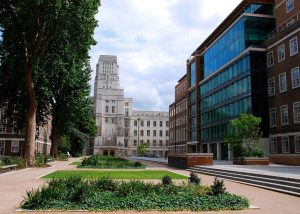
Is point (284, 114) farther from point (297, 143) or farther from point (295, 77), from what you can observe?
point (295, 77)

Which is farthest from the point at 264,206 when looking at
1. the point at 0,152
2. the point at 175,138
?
the point at 175,138

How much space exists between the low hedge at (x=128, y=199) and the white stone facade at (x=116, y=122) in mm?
117867

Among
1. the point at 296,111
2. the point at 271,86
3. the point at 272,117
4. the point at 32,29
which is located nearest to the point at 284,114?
the point at 296,111

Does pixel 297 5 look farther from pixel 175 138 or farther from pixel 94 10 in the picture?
→ pixel 175 138

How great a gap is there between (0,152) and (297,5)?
51.3m

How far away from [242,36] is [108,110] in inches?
Result: 3537

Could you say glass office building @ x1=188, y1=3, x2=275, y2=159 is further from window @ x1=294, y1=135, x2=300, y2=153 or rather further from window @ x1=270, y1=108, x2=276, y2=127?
window @ x1=294, y1=135, x2=300, y2=153

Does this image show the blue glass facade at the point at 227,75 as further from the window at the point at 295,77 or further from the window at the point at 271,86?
the window at the point at 295,77

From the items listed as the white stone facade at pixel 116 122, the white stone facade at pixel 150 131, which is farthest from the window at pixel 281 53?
the white stone facade at pixel 150 131

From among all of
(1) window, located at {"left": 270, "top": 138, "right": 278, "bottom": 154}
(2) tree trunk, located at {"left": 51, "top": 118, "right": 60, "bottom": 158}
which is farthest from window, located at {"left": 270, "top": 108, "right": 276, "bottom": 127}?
(2) tree trunk, located at {"left": 51, "top": 118, "right": 60, "bottom": 158}

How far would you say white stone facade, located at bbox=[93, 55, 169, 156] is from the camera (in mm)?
130875

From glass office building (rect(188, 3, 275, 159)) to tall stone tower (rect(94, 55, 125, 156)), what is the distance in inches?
2580

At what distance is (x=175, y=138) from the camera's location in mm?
92875

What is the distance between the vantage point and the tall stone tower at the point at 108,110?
5123 inches
